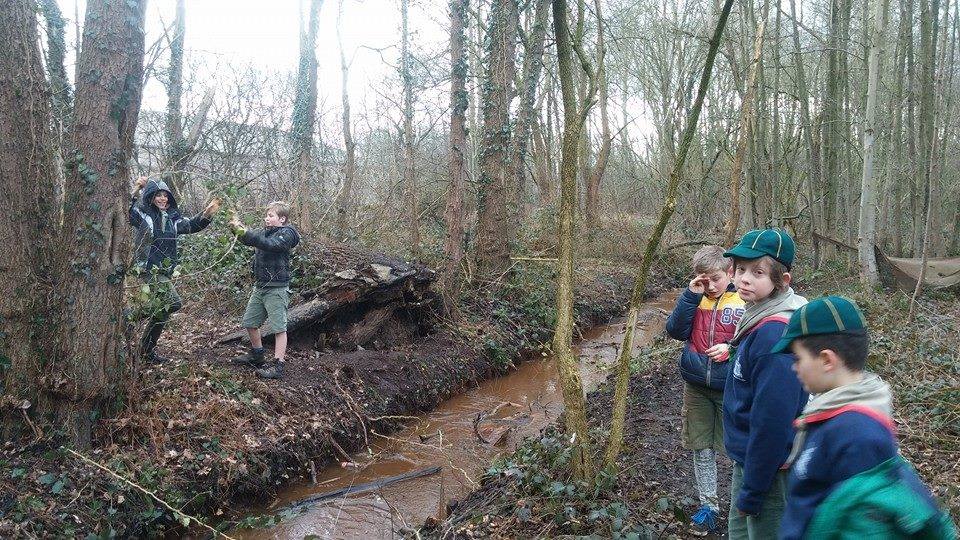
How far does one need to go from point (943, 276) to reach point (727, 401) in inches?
400

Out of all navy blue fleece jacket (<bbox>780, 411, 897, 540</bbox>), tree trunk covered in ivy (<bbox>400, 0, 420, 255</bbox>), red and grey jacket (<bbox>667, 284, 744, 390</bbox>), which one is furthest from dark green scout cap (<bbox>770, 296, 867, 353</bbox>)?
tree trunk covered in ivy (<bbox>400, 0, 420, 255</bbox>)

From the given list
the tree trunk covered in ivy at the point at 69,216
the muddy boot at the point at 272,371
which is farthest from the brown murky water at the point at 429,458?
the tree trunk covered in ivy at the point at 69,216

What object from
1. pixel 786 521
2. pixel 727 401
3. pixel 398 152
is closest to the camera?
pixel 786 521

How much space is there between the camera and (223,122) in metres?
10.4

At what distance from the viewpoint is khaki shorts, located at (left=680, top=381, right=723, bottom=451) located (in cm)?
372

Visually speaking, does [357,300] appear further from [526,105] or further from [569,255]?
[526,105]

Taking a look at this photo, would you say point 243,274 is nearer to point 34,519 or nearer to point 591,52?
point 34,519

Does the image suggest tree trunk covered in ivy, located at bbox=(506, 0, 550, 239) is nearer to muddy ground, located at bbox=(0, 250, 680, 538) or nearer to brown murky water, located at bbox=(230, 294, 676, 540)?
muddy ground, located at bbox=(0, 250, 680, 538)

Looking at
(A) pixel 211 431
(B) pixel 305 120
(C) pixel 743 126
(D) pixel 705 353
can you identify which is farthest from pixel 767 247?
(B) pixel 305 120

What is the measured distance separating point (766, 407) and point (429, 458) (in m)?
4.52

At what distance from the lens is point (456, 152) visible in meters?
9.55

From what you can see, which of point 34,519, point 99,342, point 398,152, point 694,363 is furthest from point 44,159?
point 398,152

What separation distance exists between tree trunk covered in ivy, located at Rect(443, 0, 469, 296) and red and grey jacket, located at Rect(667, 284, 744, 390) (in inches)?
236

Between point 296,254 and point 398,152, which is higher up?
point 398,152
